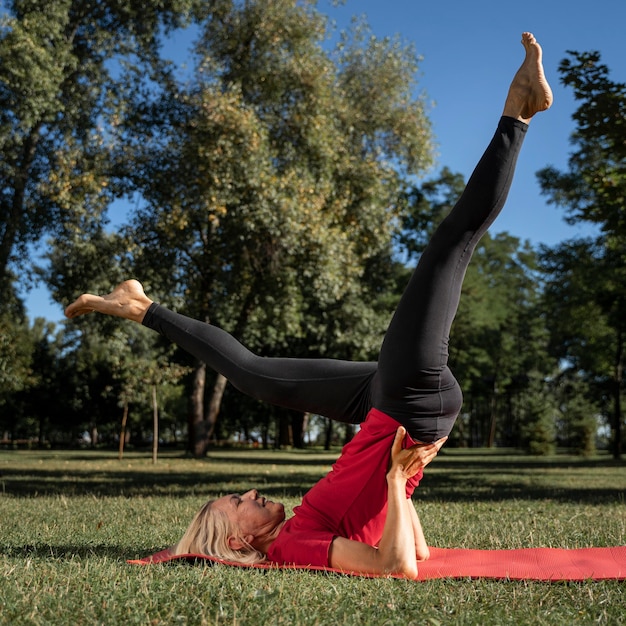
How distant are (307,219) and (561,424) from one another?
51228 millimetres

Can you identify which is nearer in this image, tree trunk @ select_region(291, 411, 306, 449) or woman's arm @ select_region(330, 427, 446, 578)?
woman's arm @ select_region(330, 427, 446, 578)

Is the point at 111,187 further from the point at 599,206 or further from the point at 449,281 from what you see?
the point at 449,281

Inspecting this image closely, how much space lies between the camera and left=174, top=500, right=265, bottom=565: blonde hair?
4023mm

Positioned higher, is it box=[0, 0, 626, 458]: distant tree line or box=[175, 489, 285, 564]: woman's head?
box=[0, 0, 626, 458]: distant tree line

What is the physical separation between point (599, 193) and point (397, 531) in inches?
359

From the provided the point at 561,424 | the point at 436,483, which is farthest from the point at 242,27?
the point at 561,424

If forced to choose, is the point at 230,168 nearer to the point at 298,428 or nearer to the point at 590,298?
the point at 590,298

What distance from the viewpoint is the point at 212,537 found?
4.05m

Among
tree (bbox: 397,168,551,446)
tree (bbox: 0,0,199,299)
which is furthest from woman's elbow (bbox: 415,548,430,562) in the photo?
tree (bbox: 397,168,551,446)

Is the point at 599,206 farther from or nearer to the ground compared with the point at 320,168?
nearer to the ground

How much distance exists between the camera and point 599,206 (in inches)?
459

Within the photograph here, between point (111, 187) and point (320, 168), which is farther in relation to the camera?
point (320, 168)

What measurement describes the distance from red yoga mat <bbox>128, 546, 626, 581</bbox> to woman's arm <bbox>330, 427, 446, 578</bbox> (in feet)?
0.24

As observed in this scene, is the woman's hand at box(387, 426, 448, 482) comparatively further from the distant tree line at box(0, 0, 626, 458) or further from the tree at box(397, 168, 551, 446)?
the tree at box(397, 168, 551, 446)
